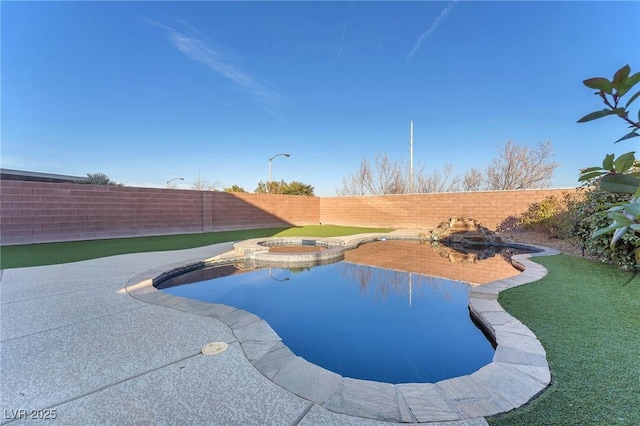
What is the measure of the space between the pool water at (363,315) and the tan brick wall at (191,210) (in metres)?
6.56

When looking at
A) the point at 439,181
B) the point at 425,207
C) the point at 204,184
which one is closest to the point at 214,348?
the point at 425,207

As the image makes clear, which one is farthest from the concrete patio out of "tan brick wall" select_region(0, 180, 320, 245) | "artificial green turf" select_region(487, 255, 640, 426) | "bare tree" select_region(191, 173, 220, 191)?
"bare tree" select_region(191, 173, 220, 191)

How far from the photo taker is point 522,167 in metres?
18.4

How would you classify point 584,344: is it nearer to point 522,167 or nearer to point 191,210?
point 191,210

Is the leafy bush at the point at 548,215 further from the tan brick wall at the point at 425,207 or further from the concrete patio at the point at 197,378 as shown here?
the concrete patio at the point at 197,378

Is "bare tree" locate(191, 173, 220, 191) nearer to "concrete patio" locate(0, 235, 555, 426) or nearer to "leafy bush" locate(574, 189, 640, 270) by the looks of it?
"concrete patio" locate(0, 235, 555, 426)

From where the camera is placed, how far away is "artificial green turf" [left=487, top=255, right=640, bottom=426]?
1.65 meters

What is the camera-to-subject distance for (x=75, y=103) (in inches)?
369

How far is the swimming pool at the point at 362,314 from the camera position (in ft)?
8.77

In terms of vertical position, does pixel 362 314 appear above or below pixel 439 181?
below

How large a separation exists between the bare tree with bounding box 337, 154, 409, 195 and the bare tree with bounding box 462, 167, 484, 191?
4297 millimetres

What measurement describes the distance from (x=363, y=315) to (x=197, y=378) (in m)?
2.37

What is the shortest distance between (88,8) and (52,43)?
169 centimetres

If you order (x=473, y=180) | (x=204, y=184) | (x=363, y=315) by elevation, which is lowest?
(x=363, y=315)
